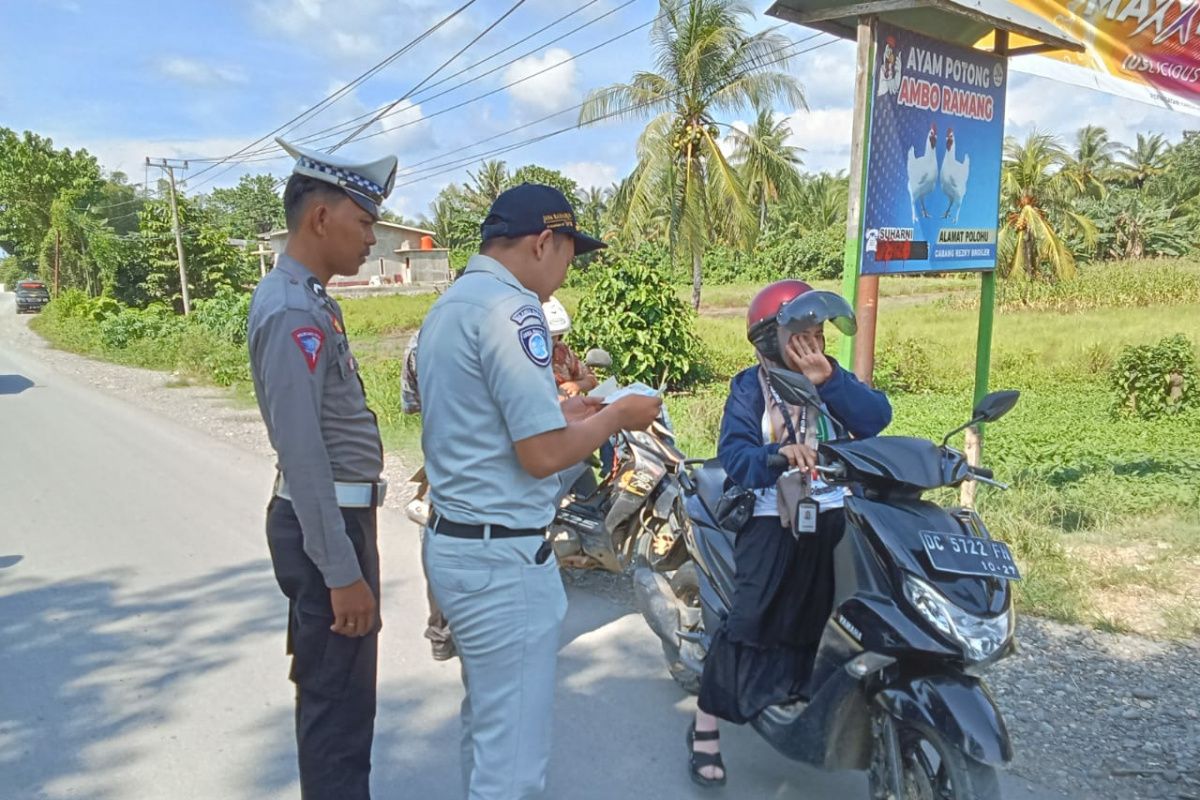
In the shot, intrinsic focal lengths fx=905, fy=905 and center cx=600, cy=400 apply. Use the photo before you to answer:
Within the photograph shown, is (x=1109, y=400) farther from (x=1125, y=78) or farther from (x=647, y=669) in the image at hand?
(x=647, y=669)

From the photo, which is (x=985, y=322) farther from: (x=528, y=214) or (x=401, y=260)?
(x=401, y=260)

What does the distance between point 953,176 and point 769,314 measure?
8.92 ft

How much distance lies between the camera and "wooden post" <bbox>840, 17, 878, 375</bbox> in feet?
13.5

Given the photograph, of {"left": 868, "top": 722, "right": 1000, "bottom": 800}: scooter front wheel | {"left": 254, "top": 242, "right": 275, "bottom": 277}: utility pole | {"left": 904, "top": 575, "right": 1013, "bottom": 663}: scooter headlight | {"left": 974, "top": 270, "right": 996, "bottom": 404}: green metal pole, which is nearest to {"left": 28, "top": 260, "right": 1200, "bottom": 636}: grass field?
{"left": 974, "top": 270, "right": 996, "bottom": 404}: green metal pole

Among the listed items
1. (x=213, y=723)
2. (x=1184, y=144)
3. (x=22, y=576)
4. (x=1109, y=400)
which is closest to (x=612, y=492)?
(x=213, y=723)

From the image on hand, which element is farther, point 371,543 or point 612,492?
point 612,492

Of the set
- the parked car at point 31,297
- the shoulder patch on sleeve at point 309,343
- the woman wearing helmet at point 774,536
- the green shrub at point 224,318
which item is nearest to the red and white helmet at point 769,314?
the woman wearing helmet at point 774,536

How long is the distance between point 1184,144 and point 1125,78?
155ft

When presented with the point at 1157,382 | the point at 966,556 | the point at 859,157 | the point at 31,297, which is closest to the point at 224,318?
the point at 1157,382

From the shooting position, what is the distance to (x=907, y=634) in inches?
85.4

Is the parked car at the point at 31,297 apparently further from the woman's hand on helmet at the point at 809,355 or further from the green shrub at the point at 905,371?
the woman's hand on helmet at the point at 809,355

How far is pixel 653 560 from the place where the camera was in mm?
4160

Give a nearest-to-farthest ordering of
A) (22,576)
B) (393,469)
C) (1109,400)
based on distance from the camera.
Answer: (22,576) → (393,469) → (1109,400)

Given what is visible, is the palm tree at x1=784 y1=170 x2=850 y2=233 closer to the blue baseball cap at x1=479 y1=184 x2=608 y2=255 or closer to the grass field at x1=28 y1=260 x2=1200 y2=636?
the grass field at x1=28 y1=260 x2=1200 y2=636
